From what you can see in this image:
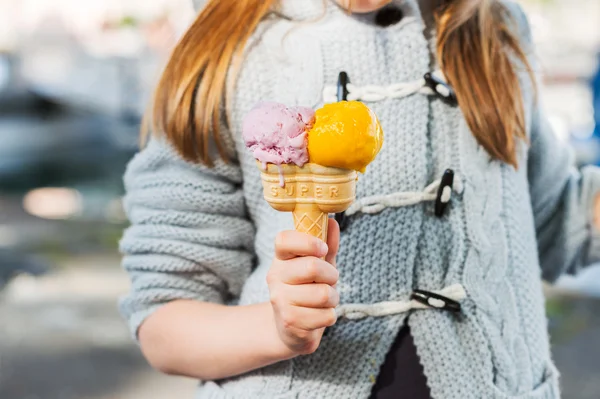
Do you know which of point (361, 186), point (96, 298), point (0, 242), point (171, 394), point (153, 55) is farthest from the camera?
point (153, 55)

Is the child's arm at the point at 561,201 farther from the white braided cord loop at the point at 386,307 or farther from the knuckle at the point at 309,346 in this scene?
the knuckle at the point at 309,346

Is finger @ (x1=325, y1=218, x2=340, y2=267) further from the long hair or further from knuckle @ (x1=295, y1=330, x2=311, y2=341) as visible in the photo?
the long hair

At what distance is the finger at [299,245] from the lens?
75 centimetres

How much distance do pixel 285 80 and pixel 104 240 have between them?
162 inches

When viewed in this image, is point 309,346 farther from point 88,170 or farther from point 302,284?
point 88,170

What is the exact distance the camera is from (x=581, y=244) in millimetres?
1208

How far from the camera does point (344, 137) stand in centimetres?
73

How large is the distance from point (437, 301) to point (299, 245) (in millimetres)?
285

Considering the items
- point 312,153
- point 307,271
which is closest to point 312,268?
point 307,271

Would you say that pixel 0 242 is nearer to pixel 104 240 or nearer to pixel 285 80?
pixel 104 240

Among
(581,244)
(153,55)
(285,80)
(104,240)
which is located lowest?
(104,240)

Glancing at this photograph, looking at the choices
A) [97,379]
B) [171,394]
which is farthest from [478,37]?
[97,379]

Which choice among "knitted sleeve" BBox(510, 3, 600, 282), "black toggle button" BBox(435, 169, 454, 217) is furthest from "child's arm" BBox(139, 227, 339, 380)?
"knitted sleeve" BBox(510, 3, 600, 282)

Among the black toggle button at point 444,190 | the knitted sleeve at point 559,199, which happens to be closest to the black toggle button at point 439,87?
the black toggle button at point 444,190
